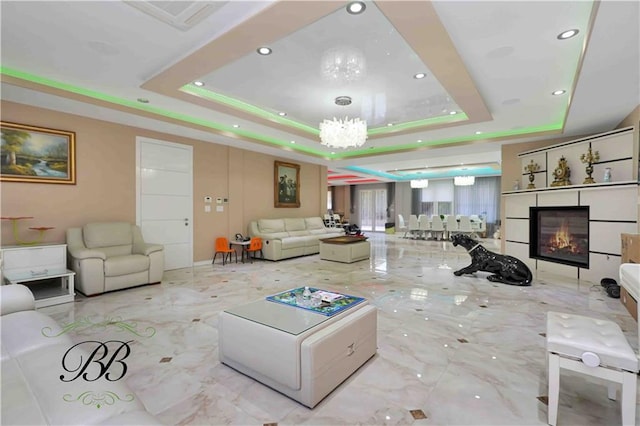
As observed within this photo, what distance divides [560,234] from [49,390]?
24.1ft

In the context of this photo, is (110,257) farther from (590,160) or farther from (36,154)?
(590,160)

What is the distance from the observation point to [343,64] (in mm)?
3287

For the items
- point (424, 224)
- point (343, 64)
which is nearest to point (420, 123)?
point (343, 64)

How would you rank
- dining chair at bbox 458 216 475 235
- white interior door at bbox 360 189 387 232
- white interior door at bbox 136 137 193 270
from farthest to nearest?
1. white interior door at bbox 360 189 387 232
2. dining chair at bbox 458 216 475 235
3. white interior door at bbox 136 137 193 270

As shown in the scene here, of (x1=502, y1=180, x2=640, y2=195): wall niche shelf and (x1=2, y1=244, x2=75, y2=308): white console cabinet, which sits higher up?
(x1=502, y1=180, x2=640, y2=195): wall niche shelf

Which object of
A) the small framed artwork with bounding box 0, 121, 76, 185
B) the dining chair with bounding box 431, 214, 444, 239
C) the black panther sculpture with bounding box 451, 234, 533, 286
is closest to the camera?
the small framed artwork with bounding box 0, 121, 76, 185

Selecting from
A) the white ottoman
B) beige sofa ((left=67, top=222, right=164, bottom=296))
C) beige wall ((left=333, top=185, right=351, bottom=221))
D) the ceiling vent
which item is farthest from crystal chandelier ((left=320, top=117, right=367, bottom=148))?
beige wall ((left=333, top=185, right=351, bottom=221))

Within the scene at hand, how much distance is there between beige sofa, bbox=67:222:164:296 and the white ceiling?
1.94 m

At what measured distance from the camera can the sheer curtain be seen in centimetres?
1309

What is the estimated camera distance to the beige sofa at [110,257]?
421 centimetres

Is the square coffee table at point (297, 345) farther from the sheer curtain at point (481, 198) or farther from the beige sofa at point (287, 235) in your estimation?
the sheer curtain at point (481, 198)

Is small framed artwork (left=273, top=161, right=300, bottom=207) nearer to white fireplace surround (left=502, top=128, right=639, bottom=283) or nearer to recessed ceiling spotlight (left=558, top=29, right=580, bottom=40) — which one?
white fireplace surround (left=502, top=128, right=639, bottom=283)

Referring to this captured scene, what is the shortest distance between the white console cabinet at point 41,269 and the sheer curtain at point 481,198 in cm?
1423

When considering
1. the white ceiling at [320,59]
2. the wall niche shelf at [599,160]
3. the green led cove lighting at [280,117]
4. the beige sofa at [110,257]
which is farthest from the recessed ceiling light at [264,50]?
the wall niche shelf at [599,160]
